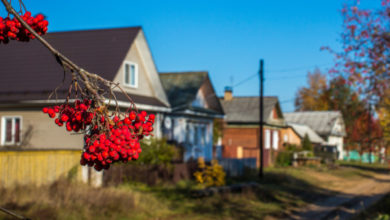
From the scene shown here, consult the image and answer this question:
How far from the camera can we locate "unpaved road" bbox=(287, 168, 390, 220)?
15664 millimetres

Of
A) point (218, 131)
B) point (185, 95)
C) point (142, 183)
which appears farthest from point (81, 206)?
point (218, 131)

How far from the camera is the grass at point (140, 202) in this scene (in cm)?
1170

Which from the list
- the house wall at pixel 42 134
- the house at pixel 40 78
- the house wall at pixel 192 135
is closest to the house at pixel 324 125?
the house wall at pixel 192 135

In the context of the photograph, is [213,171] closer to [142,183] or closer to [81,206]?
[142,183]

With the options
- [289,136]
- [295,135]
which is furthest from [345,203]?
[295,135]

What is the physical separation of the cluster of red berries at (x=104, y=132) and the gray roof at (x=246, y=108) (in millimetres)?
38077

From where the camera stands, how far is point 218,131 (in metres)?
34.7

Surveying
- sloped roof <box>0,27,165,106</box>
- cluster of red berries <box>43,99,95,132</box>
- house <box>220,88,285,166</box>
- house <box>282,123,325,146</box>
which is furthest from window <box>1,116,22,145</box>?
house <box>282,123,325,146</box>

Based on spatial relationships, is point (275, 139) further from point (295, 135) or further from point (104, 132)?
point (104, 132)

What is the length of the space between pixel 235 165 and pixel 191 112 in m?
3.65

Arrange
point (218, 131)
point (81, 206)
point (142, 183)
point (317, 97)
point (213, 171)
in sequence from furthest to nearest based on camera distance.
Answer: point (317, 97)
point (218, 131)
point (213, 171)
point (142, 183)
point (81, 206)

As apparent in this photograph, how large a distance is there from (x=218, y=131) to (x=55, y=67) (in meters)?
18.0

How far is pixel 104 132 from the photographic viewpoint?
1.85 meters

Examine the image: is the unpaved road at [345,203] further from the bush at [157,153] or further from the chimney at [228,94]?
the chimney at [228,94]
